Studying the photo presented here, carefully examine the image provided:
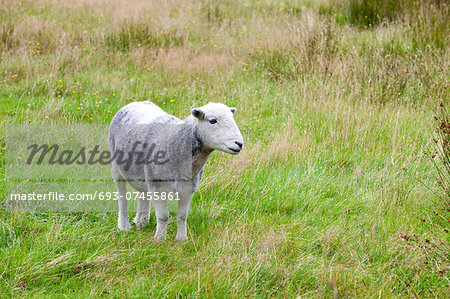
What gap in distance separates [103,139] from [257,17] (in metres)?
8.55

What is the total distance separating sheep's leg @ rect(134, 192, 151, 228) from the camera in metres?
4.28

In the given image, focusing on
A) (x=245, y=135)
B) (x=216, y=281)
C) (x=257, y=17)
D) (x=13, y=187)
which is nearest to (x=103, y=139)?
(x=13, y=187)

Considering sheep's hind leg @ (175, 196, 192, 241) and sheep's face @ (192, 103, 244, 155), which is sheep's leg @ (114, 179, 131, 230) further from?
sheep's face @ (192, 103, 244, 155)

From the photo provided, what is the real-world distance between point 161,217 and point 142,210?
528 millimetres

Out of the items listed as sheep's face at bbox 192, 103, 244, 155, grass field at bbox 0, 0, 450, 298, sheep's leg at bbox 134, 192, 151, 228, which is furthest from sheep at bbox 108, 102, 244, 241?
grass field at bbox 0, 0, 450, 298

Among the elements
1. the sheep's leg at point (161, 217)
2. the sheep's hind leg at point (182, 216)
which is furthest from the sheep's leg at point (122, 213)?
the sheep's hind leg at point (182, 216)

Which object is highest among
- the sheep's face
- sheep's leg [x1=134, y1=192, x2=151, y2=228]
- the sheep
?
the sheep's face

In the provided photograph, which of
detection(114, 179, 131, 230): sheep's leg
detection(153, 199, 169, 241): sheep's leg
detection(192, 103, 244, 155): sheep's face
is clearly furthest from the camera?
detection(114, 179, 131, 230): sheep's leg

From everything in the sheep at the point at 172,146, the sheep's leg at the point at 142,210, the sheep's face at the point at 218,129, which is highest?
the sheep's face at the point at 218,129

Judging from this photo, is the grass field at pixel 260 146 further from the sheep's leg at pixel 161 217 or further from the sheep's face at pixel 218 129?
the sheep's face at pixel 218 129

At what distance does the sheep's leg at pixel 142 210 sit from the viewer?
428 centimetres

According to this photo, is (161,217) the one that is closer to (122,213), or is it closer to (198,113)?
(122,213)

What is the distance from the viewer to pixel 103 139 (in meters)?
5.88

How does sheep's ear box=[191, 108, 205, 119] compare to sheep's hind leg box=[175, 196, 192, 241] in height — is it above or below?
above
